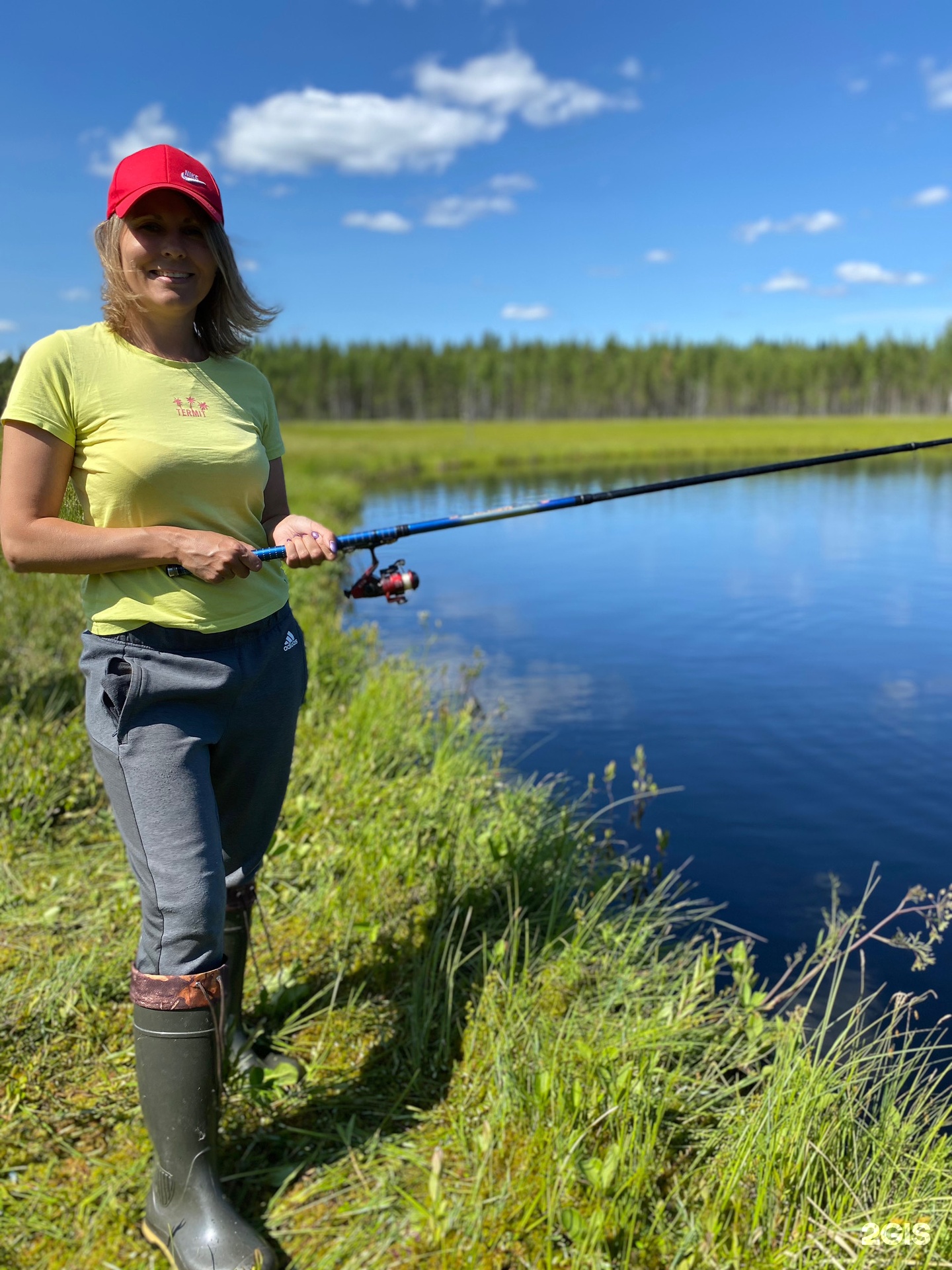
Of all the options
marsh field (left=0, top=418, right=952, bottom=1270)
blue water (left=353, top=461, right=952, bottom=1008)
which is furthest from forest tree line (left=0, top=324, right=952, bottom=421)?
marsh field (left=0, top=418, right=952, bottom=1270)

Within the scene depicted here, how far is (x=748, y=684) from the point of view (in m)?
10.2

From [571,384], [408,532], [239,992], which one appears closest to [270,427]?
[408,532]

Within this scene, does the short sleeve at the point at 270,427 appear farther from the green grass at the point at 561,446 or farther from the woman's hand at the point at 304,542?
the green grass at the point at 561,446

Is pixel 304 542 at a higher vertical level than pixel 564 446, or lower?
lower

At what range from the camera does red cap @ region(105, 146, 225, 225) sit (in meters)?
2.29

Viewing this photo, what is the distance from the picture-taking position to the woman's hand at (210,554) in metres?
2.29

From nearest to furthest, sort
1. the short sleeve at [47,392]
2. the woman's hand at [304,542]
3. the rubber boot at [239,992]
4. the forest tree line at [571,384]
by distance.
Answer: the short sleeve at [47,392]
the woman's hand at [304,542]
the rubber boot at [239,992]
the forest tree line at [571,384]

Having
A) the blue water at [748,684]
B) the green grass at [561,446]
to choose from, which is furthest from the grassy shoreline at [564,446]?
the blue water at [748,684]

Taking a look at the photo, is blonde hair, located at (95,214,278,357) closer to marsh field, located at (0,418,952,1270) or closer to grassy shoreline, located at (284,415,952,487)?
marsh field, located at (0,418,952,1270)

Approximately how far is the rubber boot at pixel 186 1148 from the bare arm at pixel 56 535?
1.07m

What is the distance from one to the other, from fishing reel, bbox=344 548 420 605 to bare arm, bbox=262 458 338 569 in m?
0.40

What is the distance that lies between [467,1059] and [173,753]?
1.59 meters

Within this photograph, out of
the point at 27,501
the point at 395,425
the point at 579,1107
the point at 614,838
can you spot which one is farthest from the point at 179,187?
the point at 395,425

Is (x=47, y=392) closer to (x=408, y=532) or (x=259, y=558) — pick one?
(x=259, y=558)
